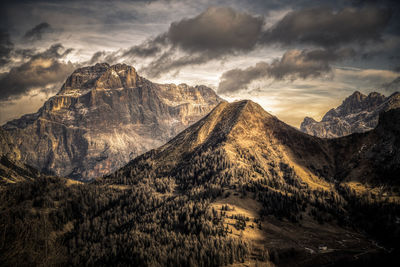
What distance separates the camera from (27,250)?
45000 millimetres

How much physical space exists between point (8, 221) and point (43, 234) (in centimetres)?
1431

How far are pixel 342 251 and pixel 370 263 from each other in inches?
954

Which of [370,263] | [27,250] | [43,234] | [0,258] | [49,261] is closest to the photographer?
[0,258]

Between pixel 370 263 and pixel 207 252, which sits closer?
pixel 370 263

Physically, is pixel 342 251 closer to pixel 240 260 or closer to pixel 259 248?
pixel 259 248

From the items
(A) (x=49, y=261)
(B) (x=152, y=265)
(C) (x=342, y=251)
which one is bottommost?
(B) (x=152, y=265)

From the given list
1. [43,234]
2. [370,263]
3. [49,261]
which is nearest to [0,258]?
[49,261]

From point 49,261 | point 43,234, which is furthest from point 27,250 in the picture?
point 43,234

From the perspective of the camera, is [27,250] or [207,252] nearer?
[27,250]

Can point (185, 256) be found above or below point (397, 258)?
below

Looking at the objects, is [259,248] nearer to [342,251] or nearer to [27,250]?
[342,251]

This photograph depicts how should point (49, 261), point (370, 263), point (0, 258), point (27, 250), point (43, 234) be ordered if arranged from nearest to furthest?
point (0, 258), point (27, 250), point (49, 261), point (43, 234), point (370, 263)

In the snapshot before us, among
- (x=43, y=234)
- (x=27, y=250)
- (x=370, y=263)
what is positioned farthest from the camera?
(x=370, y=263)

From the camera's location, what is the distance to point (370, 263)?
16738 centimetres
